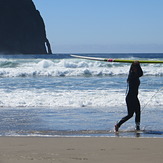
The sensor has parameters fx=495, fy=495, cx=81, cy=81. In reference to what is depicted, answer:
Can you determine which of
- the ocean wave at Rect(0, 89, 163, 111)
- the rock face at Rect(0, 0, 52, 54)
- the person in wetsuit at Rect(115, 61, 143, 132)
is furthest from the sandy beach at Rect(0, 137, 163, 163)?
the rock face at Rect(0, 0, 52, 54)

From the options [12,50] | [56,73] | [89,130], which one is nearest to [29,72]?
[56,73]

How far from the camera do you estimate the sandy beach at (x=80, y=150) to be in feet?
18.8

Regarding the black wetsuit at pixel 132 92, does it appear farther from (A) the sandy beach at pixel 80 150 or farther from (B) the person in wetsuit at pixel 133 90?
(A) the sandy beach at pixel 80 150

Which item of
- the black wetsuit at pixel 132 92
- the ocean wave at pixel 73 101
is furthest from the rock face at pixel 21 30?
the black wetsuit at pixel 132 92

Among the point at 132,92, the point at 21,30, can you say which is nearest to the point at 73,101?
the point at 132,92

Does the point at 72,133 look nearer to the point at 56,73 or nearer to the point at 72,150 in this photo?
the point at 72,150

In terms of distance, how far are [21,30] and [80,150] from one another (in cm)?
11897

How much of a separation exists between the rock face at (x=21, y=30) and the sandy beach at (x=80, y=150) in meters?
112

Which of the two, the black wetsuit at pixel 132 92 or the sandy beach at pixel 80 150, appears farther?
the black wetsuit at pixel 132 92

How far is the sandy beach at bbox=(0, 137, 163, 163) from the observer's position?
18.8ft

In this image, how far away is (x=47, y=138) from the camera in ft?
24.5

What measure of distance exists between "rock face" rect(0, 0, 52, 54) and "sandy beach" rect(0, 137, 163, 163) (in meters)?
112

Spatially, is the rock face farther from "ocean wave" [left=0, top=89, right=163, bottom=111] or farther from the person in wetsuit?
the person in wetsuit

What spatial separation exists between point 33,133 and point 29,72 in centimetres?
2630
